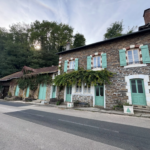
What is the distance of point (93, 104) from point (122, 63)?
455cm

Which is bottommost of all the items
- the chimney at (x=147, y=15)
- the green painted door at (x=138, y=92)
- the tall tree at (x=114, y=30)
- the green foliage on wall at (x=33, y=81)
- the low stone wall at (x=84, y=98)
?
the low stone wall at (x=84, y=98)

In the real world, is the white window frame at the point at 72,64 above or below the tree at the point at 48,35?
below

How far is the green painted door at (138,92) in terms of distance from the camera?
6.29 metres

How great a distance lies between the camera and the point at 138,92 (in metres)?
6.46

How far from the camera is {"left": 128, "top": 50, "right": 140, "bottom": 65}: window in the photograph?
22.5ft

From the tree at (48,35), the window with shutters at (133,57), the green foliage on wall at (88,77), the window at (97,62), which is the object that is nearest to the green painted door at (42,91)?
the green foliage on wall at (88,77)

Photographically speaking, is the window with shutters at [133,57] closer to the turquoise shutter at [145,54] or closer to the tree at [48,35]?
the turquoise shutter at [145,54]

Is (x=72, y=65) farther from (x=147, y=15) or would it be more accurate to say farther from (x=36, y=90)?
(x=147, y=15)

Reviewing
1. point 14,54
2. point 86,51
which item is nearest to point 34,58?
point 14,54

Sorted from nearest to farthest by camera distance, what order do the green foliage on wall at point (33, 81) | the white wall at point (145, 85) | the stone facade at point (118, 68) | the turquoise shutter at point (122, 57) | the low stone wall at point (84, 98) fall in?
the white wall at point (145, 85), the stone facade at point (118, 68), the turquoise shutter at point (122, 57), the low stone wall at point (84, 98), the green foliage on wall at point (33, 81)

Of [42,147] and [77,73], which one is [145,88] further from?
[42,147]

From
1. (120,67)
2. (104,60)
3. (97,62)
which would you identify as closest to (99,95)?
(120,67)

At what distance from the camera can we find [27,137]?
2.62 meters

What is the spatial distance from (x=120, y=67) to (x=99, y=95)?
3.16m
